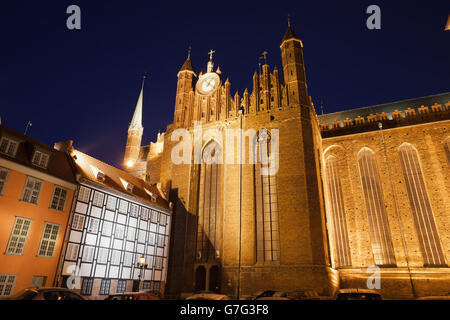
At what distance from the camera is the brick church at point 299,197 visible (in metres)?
25.5

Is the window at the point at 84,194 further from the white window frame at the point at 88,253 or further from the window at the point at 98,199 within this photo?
the white window frame at the point at 88,253

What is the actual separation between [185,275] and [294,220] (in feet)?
35.6

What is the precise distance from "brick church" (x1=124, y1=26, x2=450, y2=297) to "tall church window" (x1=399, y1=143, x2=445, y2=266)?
0.09 metres

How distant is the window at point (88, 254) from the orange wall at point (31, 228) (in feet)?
5.74

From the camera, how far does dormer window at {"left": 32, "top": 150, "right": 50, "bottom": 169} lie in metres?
Result: 20.2

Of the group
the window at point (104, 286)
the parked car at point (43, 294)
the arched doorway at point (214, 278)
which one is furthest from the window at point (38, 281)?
the arched doorway at point (214, 278)

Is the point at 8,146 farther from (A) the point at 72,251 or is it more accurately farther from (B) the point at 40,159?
(A) the point at 72,251

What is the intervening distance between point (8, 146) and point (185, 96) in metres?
20.0

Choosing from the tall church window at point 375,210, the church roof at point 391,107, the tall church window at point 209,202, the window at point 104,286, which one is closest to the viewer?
the window at point 104,286

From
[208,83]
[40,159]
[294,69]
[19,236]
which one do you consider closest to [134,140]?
[208,83]

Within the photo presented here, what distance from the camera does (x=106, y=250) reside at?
22250 mm

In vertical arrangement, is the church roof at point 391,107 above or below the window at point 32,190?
above

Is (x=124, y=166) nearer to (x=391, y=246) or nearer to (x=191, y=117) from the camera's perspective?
(x=191, y=117)

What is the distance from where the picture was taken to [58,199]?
67.6 ft
